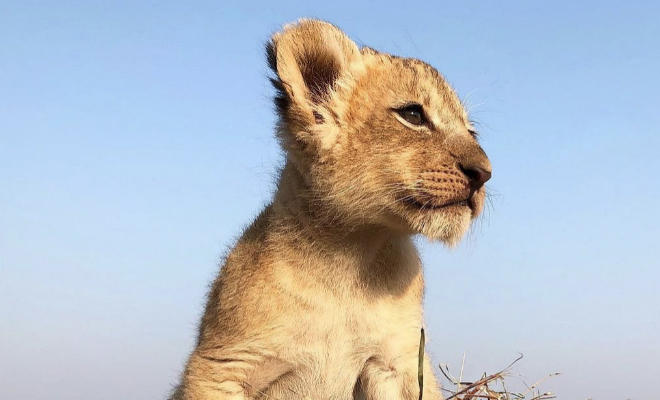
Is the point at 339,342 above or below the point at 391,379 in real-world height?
above

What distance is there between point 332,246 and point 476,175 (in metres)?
1.26

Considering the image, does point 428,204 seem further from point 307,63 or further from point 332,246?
point 307,63

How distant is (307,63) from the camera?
6.75 m

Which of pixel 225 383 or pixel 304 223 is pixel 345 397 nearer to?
pixel 225 383

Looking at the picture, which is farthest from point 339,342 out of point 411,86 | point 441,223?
point 411,86

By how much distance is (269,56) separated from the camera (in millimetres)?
6559

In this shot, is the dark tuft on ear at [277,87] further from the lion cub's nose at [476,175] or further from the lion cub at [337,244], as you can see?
the lion cub's nose at [476,175]

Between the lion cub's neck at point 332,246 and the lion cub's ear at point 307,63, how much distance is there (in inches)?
20.4

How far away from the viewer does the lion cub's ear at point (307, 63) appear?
6.42m

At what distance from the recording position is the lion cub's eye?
21.6ft

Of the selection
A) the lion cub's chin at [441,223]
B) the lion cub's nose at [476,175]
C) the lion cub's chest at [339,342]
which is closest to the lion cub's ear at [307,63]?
the lion cub's chin at [441,223]

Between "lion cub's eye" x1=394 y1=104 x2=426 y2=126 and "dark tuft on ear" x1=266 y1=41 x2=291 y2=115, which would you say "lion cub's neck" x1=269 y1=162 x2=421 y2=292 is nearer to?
"dark tuft on ear" x1=266 y1=41 x2=291 y2=115

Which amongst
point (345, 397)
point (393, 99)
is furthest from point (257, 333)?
point (393, 99)

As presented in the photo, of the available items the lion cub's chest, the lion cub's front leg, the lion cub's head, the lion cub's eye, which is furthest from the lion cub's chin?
the lion cub's front leg
